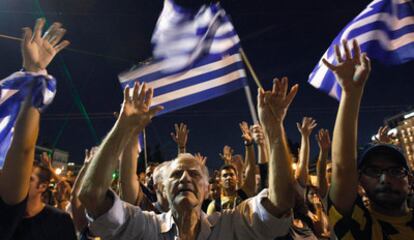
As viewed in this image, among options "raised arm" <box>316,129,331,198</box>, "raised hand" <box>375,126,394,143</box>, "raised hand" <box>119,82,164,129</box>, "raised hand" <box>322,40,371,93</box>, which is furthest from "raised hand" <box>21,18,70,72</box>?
"raised hand" <box>375,126,394,143</box>

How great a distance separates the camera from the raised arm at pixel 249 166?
15.2 feet

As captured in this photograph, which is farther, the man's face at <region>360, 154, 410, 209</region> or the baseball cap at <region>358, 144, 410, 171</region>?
the baseball cap at <region>358, 144, 410, 171</region>

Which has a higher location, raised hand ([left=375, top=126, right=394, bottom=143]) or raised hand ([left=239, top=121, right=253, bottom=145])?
raised hand ([left=239, top=121, right=253, bottom=145])

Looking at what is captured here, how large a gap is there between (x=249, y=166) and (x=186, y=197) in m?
2.29

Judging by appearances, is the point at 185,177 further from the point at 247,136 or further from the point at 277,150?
the point at 247,136

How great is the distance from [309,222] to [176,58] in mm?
2827

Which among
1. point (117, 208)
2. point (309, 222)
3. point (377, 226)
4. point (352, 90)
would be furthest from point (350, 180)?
point (309, 222)

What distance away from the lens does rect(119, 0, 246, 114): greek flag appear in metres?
5.16

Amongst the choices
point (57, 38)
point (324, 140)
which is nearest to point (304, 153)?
point (324, 140)

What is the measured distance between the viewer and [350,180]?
2.29m

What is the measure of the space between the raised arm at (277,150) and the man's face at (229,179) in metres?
2.88

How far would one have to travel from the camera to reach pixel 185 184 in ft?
9.02

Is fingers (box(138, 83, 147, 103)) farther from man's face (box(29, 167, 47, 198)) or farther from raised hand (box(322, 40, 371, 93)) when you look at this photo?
raised hand (box(322, 40, 371, 93))

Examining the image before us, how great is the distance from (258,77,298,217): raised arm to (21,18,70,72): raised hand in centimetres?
156
